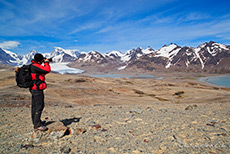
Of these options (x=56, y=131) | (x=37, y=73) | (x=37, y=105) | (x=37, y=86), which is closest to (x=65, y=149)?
(x=56, y=131)

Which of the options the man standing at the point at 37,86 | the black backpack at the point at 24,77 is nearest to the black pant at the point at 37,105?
the man standing at the point at 37,86

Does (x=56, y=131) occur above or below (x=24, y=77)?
below

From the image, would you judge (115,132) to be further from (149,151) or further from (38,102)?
(38,102)

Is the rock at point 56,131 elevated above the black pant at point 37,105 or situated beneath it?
situated beneath

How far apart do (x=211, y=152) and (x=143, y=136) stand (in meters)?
2.49

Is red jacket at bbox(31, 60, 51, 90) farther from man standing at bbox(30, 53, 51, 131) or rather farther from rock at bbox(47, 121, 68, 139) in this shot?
rock at bbox(47, 121, 68, 139)

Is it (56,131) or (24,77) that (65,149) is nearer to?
(56,131)

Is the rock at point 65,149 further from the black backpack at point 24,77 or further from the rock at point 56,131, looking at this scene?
the black backpack at point 24,77

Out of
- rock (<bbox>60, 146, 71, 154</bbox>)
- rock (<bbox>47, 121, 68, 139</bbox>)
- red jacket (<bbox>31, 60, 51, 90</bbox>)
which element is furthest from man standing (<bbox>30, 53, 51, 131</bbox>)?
rock (<bbox>60, 146, 71, 154</bbox>)

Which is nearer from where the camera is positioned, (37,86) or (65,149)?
(65,149)

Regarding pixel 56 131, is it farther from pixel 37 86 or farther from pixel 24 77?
pixel 24 77

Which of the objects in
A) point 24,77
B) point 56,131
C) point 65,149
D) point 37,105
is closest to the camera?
point 65,149

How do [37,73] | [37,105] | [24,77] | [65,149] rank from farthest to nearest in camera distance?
[37,105] → [37,73] → [24,77] → [65,149]

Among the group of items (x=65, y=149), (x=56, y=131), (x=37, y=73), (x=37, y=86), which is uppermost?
(x=37, y=73)
